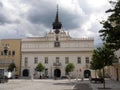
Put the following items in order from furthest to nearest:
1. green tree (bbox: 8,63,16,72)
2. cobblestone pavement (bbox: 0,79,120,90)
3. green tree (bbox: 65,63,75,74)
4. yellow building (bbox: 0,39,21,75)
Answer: yellow building (bbox: 0,39,21,75) → green tree (bbox: 8,63,16,72) → green tree (bbox: 65,63,75,74) → cobblestone pavement (bbox: 0,79,120,90)

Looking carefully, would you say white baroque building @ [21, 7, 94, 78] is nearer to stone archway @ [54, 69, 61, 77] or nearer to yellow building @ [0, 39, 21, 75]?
stone archway @ [54, 69, 61, 77]

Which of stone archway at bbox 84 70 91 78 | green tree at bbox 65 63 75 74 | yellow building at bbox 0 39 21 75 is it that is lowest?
stone archway at bbox 84 70 91 78

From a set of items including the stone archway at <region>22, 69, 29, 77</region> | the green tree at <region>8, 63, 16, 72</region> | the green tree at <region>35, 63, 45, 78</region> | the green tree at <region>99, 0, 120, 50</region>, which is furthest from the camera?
the stone archway at <region>22, 69, 29, 77</region>

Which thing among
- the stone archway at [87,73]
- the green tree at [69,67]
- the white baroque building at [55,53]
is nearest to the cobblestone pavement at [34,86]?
the green tree at [69,67]

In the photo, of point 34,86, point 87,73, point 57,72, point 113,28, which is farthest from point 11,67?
point 113,28

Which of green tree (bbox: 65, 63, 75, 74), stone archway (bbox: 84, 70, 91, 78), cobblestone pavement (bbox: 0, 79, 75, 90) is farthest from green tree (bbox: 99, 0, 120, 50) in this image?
stone archway (bbox: 84, 70, 91, 78)

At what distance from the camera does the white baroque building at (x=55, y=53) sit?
97250 millimetres

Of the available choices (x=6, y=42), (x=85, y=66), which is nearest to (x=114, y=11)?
(x=85, y=66)

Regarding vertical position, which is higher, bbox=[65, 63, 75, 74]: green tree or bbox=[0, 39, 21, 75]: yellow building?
bbox=[0, 39, 21, 75]: yellow building

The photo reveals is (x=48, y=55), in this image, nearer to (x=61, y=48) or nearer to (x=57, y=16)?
(x=61, y=48)

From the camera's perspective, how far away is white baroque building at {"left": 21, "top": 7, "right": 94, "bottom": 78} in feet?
319

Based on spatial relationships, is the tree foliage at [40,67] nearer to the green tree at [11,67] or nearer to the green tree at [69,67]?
the green tree at [69,67]

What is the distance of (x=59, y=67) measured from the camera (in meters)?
97.2

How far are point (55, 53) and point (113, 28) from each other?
79.4 meters
